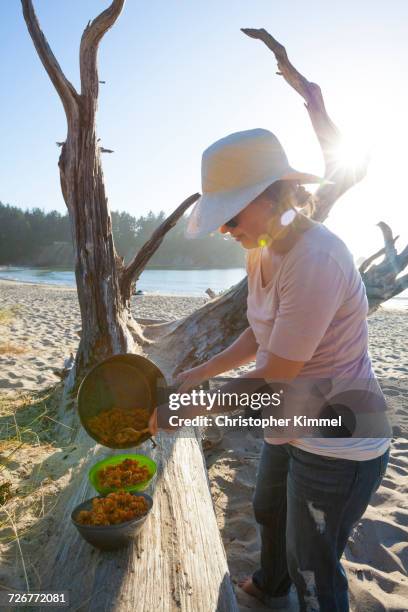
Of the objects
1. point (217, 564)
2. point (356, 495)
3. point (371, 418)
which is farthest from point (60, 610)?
point (371, 418)

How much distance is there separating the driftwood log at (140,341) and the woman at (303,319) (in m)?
0.40

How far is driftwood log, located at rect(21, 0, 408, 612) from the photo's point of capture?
1613mm

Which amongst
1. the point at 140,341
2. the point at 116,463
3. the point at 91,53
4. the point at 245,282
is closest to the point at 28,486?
the point at 116,463

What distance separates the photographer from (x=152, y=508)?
206 centimetres

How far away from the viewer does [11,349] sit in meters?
6.54

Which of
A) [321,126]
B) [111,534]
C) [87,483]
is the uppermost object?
[321,126]

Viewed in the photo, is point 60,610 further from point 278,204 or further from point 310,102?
point 310,102

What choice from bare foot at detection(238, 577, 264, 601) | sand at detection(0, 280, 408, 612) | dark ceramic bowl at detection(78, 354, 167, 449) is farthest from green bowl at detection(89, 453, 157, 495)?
bare foot at detection(238, 577, 264, 601)

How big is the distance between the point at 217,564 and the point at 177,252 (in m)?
64.6

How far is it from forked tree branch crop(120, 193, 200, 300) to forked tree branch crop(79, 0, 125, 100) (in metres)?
1.32

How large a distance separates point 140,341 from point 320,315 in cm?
350

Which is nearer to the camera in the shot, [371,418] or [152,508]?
[371,418]

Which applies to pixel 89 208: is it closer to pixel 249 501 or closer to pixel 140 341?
pixel 140 341

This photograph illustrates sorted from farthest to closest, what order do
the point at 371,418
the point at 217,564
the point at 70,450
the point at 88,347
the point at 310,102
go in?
the point at 310,102 → the point at 88,347 → the point at 70,450 → the point at 217,564 → the point at 371,418
